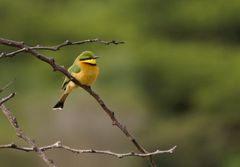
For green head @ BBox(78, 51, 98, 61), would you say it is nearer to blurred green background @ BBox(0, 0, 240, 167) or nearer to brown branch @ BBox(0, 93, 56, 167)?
brown branch @ BBox(0, 93, 56, 167)

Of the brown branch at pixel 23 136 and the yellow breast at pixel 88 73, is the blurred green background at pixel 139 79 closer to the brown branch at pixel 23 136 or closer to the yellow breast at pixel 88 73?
the yellow breast at pixel 88 73

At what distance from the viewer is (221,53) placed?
8.25m

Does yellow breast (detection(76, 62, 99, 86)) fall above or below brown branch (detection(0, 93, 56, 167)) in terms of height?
above

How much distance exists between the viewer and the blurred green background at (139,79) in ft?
21.1

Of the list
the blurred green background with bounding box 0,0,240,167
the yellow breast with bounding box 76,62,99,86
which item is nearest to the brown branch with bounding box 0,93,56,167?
the yellow breast with bounding box 76,62,99,86

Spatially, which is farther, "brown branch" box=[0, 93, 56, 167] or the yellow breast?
the yellow breast

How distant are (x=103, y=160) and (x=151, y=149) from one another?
0.44 meters

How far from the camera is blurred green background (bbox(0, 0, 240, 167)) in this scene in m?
6.43

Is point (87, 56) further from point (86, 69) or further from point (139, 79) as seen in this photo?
point (139, 79)

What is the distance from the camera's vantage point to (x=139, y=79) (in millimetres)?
8000

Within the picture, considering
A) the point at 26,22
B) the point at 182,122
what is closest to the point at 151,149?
the point at 182,122

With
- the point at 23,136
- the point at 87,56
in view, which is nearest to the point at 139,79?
the point at 87,56

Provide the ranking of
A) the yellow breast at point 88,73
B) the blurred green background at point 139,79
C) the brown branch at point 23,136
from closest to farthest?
the brown branch at point 23,136 → the yellow breast at point 88,73 → the blurred green background at point 139,79

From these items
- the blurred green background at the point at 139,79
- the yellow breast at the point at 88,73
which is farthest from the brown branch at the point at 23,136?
the blurred green background at the point at 139,79
